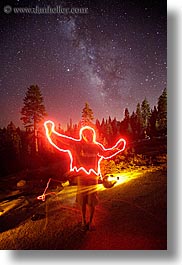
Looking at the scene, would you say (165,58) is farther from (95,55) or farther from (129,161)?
(129,161)

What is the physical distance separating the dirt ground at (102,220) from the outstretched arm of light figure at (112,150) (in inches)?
10.6

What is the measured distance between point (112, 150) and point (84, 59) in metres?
0.84

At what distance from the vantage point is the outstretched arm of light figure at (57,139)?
6.59ft

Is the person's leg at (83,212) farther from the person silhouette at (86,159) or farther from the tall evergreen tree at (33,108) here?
the tall evergreen tree at (33,108)

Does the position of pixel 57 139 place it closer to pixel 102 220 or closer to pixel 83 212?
pixel 83 212

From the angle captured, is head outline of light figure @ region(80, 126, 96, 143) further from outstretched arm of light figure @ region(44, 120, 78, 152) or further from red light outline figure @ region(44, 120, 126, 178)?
outstretched arm of light figure @ region(44, 120, 78, 152)

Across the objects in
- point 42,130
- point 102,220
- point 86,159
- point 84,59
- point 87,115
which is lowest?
point 102,220

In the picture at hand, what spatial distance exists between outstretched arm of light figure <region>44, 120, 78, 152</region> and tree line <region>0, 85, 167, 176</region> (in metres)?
0.09

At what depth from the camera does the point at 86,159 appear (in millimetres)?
2092

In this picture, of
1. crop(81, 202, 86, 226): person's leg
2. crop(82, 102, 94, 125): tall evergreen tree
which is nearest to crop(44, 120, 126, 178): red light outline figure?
crop(82, 102, 94, 125): tall evergreen tree

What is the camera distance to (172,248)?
2.07 m

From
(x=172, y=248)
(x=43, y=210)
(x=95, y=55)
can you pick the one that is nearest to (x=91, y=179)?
(x=43, y=210)

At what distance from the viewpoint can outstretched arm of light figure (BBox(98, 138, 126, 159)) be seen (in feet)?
6.94

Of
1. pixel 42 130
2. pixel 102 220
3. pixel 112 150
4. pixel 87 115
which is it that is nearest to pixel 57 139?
pixel 42 130
